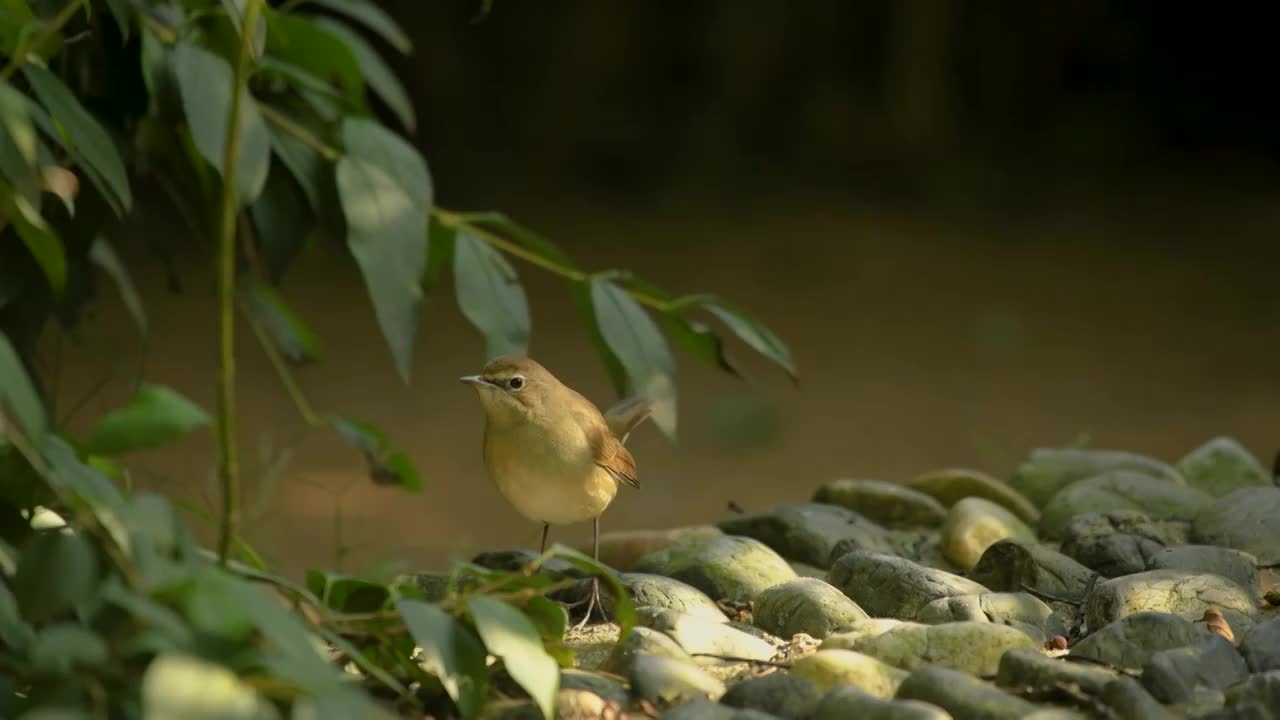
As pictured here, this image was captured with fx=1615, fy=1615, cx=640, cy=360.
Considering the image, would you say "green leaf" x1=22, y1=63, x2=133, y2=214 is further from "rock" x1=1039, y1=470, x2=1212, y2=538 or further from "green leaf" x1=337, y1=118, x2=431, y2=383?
"rock" x1=1039, y1=470, x2=1212, y2=538

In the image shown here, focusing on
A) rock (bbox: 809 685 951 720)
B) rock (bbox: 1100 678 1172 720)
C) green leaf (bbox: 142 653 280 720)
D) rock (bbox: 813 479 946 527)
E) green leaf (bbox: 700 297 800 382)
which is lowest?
rock (bbox: 813 479 946 527)

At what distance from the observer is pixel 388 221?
228 cm

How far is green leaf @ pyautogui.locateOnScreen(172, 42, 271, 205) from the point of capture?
2084 mm

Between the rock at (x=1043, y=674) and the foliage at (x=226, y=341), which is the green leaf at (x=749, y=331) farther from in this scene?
the rock at (x=1043, y=674)

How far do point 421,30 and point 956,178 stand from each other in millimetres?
3897

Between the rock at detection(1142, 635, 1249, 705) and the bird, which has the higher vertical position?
the rock at detection(1142, 635, 1249, 705)

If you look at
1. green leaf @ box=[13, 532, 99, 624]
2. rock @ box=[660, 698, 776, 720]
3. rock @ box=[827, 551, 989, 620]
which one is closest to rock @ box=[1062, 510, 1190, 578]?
rock @ box=[827, 551, 989, 620]

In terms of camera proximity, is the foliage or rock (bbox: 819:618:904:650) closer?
the foliage

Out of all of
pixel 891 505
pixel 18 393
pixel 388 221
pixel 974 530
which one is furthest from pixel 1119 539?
pixel 18 393

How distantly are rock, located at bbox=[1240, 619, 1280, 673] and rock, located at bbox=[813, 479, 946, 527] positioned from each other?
1.14 m

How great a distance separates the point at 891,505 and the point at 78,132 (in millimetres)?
1834

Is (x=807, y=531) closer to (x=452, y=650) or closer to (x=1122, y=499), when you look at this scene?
(x=1122, y=499)

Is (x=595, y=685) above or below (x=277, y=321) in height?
below

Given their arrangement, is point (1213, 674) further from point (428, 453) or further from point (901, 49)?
point (901, 49)
